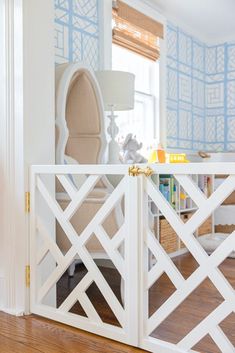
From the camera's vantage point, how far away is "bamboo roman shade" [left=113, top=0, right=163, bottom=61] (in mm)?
3334

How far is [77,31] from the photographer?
3.02 m

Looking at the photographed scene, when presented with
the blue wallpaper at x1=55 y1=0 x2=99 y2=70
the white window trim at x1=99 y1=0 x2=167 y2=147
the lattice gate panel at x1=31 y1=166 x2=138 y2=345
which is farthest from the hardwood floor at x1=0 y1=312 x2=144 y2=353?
the white window trim at x1=99 y1=0 x2=167 y2=147

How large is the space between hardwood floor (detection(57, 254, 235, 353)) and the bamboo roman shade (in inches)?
75.8

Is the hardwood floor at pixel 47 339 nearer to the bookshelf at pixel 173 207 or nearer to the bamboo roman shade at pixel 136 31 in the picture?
the bookshelf at pixel 173 207

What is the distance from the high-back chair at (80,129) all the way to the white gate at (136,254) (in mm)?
96

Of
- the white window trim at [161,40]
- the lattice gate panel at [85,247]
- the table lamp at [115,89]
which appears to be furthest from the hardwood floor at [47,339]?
the white window trim at [161,40]

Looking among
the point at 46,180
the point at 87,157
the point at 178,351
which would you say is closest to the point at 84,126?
the point at 87,157

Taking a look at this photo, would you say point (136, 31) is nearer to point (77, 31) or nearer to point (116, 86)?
point (77, 31)

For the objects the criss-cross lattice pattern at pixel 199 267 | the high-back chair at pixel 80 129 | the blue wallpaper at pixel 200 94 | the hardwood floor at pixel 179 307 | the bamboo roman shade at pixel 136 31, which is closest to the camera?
the criss-cross lattice pattern at pixel 199 267

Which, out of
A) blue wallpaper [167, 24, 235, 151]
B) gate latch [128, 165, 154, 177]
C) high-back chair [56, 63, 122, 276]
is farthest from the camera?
blue wallpaper [167, 24, 235, 151]

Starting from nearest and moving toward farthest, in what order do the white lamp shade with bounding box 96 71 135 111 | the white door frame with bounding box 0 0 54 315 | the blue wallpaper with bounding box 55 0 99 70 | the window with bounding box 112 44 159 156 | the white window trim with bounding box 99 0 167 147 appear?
the white door frame with bounding box 0 0 54 315 < the white lamp shade with bounding box 96 71 135 111 < the blue wallpaper with bounding box 55 0 99 70 < the white window trim with bounding box 99 0 167 147 < the window with bounding box 112 44 159 156

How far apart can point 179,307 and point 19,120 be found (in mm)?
1267

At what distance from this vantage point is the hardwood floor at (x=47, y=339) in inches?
62.0

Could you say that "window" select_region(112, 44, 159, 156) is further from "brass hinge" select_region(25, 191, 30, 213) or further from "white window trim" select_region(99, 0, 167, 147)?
"brass hinge" select_region(25, 191, 30, 213)
